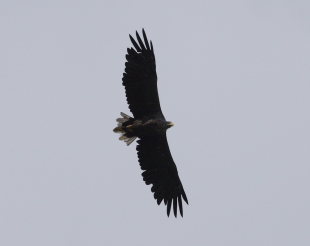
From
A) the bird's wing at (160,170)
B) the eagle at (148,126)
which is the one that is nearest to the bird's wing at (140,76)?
the eagle at (148,126)

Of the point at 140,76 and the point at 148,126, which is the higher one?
the point at 140,76

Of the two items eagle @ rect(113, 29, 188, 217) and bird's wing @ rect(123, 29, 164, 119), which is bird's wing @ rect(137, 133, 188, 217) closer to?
eagle @ rect(113, 29, 188, 217)

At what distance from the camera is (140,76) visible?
1788 centimetres

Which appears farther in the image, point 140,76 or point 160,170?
point 160,170

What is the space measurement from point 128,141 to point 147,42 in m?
2.50

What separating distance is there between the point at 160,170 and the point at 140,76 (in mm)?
2681

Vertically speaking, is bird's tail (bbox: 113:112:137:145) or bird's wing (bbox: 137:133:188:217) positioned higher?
bird's tail (bbox: 113:112:137:145)

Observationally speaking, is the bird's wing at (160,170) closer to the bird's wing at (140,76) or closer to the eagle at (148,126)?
the eagle at (148,126)

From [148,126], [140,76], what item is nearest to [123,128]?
[148,126]

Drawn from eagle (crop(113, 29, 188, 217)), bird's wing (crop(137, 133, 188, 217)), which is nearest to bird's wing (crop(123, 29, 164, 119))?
eagle (crop(113, 29, 188, 217))

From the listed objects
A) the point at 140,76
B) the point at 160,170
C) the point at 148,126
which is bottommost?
the point at 160,170

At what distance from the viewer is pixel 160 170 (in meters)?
19.1

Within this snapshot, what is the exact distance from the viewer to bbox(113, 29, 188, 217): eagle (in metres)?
17.9

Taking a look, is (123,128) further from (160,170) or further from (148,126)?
(160,170)
